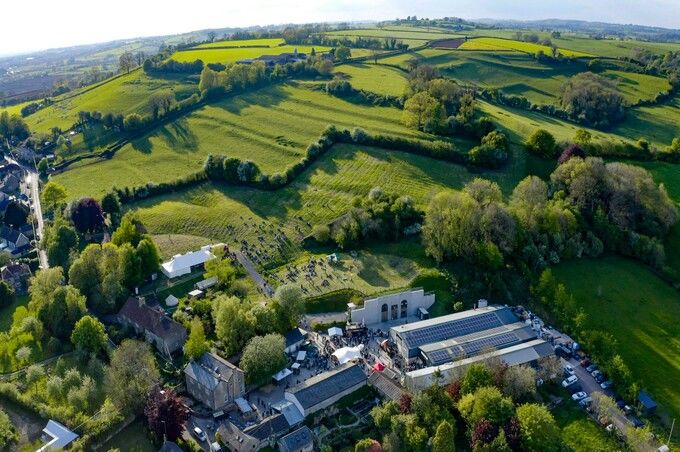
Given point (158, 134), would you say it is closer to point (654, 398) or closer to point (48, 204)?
point (48, 204)

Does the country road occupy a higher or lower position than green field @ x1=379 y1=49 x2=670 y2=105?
lower

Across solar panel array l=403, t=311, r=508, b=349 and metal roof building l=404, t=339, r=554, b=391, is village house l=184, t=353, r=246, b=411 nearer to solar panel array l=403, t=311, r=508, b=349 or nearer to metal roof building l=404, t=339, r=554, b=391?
metal roof building l=404, t=339, r=554, b=391

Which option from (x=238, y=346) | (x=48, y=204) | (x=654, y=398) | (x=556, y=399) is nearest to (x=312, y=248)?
(x=238, y=346)

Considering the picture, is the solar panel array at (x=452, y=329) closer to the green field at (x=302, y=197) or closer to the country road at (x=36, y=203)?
the green field at (x=302, y=197)

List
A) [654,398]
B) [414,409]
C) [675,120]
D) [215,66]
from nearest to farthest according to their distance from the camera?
[414,409]
[654,398]
[675,120]
[215,66]

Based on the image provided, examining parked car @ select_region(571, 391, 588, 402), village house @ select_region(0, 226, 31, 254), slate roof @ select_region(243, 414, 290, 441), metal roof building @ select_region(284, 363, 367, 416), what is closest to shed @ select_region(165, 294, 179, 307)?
metal roof building @ select_region(284, 363, 367, 416)

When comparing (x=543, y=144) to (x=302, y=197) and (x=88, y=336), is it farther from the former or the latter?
(x=88, y=336)
